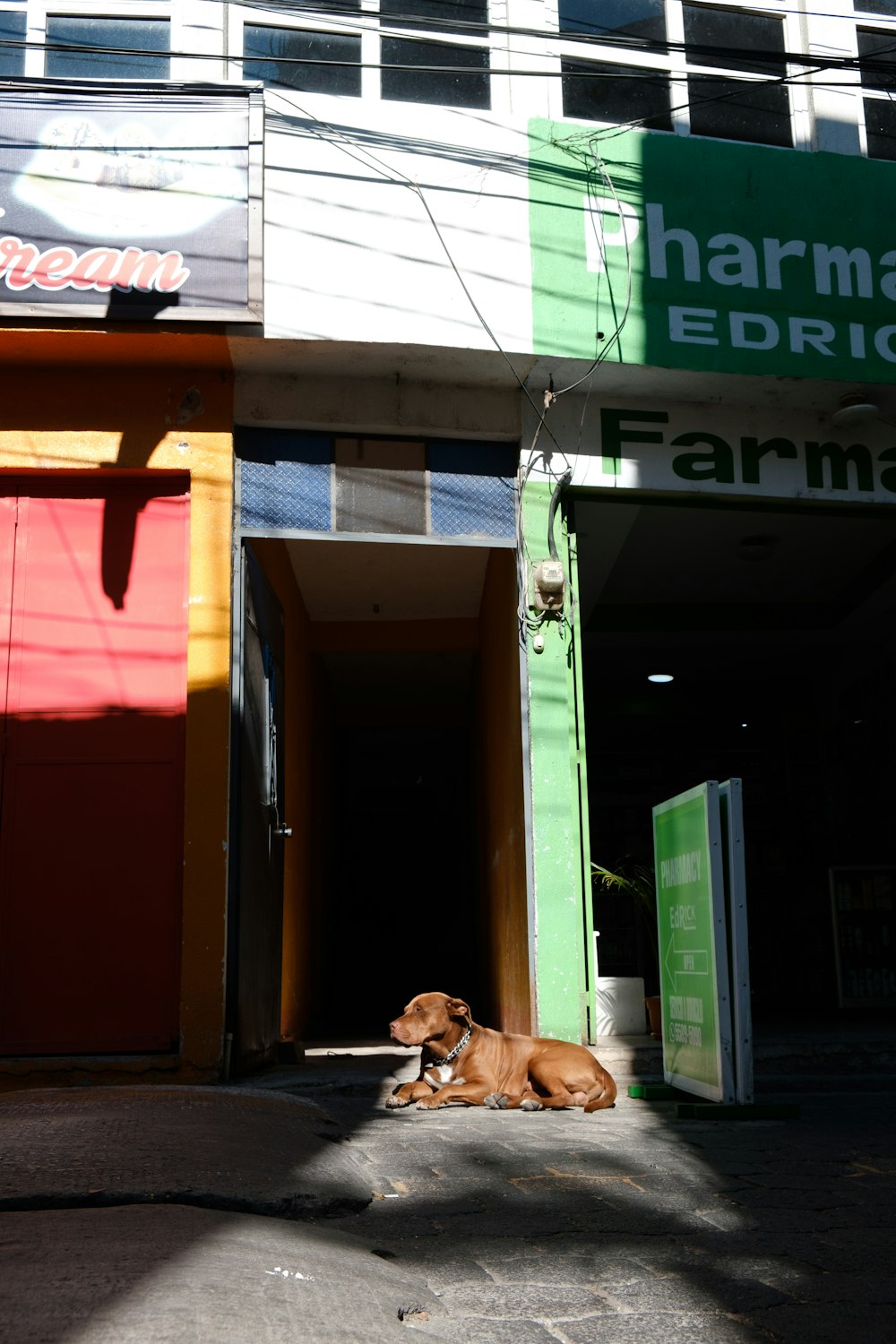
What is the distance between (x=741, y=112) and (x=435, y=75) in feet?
6.86

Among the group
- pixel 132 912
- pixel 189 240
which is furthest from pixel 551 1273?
pixel 189 240

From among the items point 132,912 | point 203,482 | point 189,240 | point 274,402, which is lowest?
point 132,912

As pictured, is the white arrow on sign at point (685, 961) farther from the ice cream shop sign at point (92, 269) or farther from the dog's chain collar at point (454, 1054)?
the ice cream shop sign at point (92, 269)

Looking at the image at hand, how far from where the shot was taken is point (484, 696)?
1066 cm

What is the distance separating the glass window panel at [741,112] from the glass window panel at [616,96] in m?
0.22

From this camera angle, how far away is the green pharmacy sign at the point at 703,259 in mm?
7664

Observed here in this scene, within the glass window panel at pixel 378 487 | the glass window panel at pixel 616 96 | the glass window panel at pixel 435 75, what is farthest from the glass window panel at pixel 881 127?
the glass window panel at pixel 378 487

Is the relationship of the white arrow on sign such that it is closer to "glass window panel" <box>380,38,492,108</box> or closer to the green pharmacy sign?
the green pharmacy sign

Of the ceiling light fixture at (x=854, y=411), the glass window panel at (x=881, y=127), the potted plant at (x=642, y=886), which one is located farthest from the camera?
the glass window panel at (x=881, y=127)

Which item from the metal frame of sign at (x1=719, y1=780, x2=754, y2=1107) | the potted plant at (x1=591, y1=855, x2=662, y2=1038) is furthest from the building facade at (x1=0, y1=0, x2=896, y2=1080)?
the metal frame of sign at (x1=719, y1=780, x2=754, y2=1107)

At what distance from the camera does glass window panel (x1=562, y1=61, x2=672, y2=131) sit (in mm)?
8094

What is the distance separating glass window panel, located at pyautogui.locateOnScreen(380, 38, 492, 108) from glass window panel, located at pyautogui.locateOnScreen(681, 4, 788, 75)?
150 centimetres

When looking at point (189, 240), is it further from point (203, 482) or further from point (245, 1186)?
point (245, 1186)

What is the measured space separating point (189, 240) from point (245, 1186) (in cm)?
562
